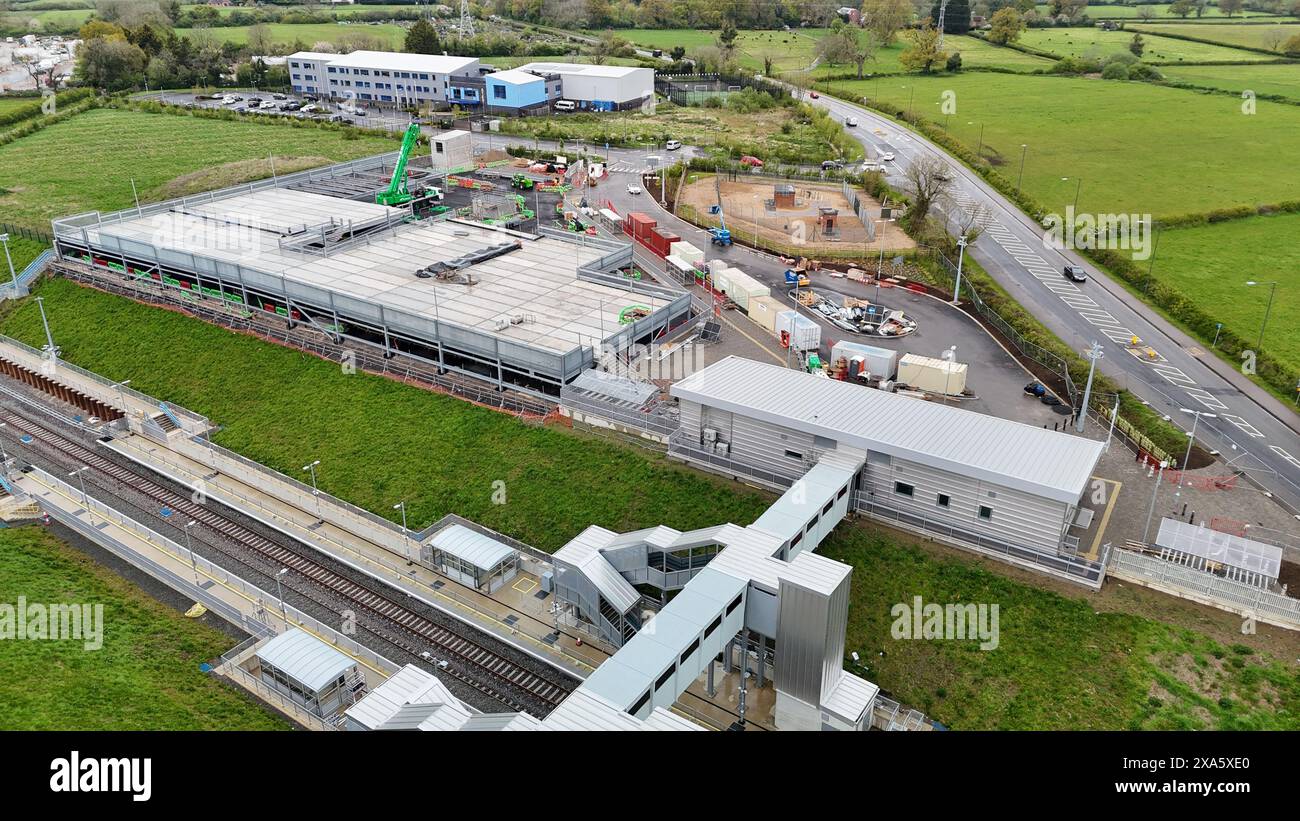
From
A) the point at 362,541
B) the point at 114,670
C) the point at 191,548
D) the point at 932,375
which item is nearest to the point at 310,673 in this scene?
the point at 114,670

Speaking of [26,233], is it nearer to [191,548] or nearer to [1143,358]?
[191,548]

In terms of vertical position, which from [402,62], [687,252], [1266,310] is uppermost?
[402,62]

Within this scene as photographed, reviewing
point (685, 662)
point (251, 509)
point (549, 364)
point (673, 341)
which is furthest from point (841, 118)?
point (685, 662)

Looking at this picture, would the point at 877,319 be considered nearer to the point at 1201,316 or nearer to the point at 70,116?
the point at 1201,316

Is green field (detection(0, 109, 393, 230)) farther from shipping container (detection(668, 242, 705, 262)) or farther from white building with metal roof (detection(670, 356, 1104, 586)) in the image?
white building with metal roof (detection(670, 356, 1104, 586))

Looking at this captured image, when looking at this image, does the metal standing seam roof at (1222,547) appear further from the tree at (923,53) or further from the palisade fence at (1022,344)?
the tree at (923,53)
